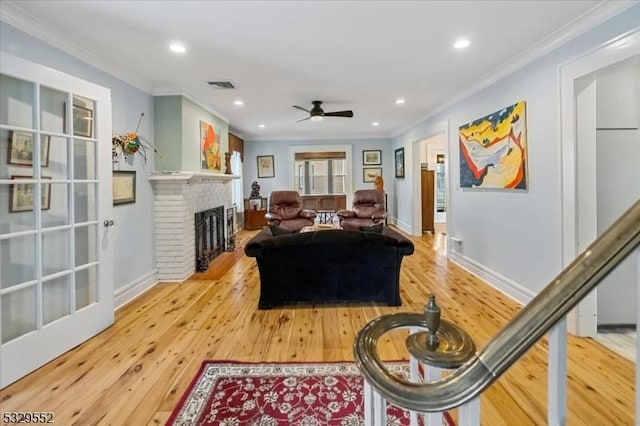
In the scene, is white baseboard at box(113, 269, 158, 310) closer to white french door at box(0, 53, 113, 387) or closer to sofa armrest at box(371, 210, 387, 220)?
white french door at box(0, 53, 113, 387)

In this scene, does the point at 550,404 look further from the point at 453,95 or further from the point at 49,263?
the point at 453,95

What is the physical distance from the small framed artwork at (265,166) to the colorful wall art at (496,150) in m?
5.55

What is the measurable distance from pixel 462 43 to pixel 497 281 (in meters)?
2.56

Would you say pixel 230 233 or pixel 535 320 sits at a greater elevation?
pixel 535 320

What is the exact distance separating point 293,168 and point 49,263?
6.98m

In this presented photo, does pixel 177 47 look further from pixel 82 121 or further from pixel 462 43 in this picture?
pixel 462 43

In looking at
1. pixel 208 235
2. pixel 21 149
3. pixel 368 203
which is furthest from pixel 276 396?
pixel 368 203

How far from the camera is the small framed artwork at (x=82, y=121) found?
106 inches

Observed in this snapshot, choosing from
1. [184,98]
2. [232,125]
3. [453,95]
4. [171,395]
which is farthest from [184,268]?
[453,95]

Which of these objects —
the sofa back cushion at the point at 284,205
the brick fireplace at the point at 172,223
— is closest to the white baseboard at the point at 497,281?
the sofa back cushion at the point at 284,205

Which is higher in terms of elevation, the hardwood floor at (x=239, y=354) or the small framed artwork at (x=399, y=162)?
the small framed artwork at (x=399, y=162)

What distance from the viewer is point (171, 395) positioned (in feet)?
6.64

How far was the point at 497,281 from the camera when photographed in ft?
12.7

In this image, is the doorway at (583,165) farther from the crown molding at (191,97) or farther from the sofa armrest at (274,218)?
the sofa armrest at (274,218)
